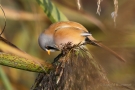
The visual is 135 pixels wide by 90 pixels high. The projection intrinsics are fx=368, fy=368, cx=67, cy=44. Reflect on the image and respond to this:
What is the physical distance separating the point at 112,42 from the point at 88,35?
1.74 feet

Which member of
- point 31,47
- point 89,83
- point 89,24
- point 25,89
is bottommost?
point 25,89

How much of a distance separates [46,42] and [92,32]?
357 millimetres

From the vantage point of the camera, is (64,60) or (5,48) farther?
(5,48)

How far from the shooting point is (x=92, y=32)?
7.13 ft

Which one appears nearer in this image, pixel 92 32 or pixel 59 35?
pixel 59 35

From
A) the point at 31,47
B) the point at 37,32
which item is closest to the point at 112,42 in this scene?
the point at 37,32

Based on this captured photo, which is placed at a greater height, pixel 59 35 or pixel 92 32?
pixel 59 35

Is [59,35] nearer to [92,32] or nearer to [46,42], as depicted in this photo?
[46,42]

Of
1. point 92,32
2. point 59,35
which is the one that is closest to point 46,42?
point 59,35

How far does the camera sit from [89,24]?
209 cm

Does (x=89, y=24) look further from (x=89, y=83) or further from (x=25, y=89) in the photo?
(x=89, y=83)

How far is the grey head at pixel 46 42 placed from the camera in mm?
1925

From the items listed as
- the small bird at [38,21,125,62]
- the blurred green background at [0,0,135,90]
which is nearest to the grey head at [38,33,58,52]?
the small bird at [38,21,125,62]

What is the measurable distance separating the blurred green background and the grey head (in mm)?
165
